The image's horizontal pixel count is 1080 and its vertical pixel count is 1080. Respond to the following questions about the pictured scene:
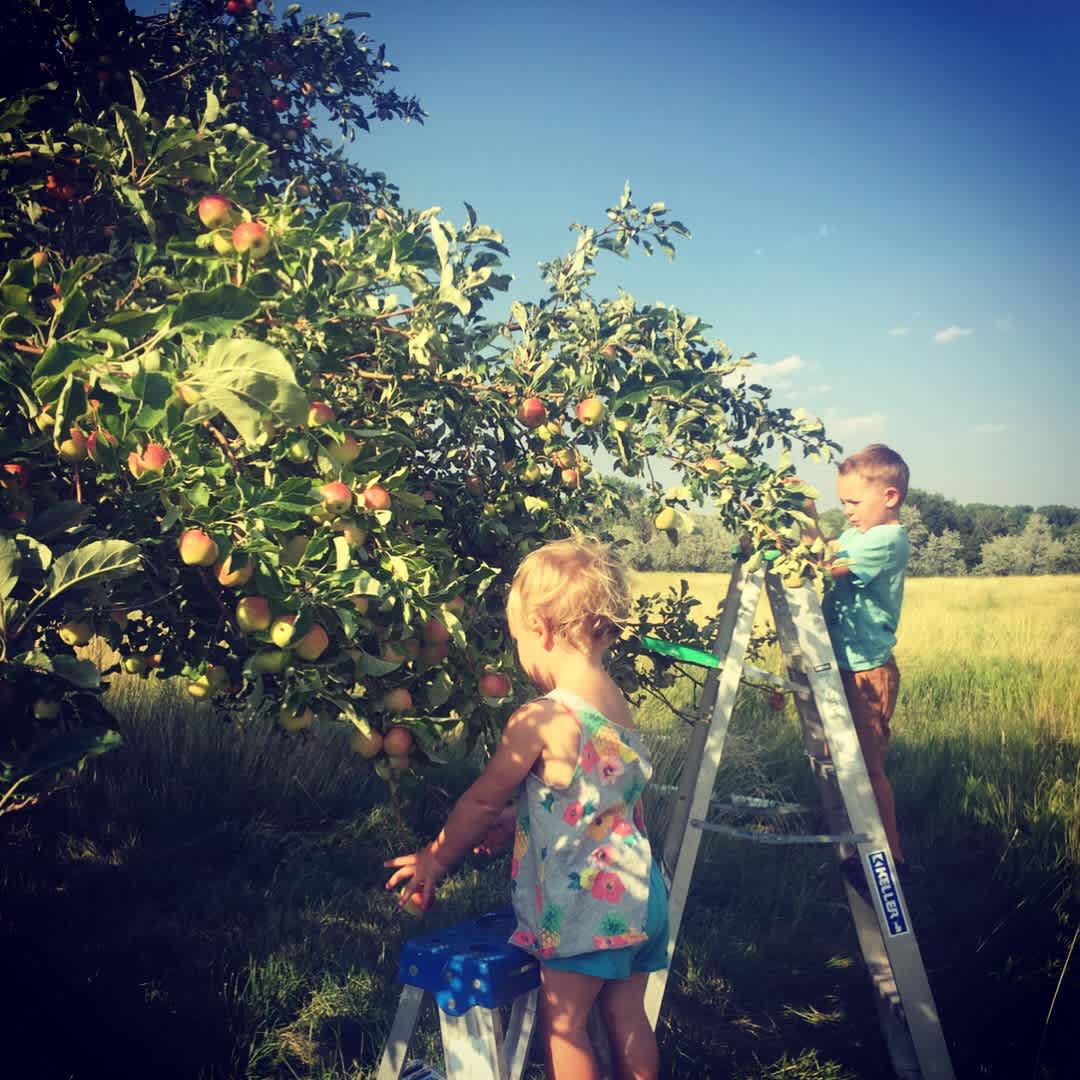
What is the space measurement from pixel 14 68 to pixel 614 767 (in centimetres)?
259

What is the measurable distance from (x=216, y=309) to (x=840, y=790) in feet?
7.02

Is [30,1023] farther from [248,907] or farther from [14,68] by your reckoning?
[14,68]

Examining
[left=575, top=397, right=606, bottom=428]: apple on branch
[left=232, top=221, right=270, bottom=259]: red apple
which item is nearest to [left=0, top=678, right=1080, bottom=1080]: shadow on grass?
[left=575, top=397, right=606, bottom=428]: apple on branch

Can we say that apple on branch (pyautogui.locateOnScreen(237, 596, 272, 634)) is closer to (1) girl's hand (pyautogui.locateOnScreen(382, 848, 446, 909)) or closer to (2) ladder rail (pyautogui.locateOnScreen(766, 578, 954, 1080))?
(1) girl's hand (pyautogui.locateOnScreen(382, 848, 446, 909))

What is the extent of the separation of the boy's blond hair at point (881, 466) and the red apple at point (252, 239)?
2.71 m

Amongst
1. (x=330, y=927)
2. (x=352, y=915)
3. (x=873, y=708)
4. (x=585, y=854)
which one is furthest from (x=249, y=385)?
(x=873, y=708)

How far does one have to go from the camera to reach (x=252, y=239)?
5.65 feet

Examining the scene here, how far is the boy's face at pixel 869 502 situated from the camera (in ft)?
11.6

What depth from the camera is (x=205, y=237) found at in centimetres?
174

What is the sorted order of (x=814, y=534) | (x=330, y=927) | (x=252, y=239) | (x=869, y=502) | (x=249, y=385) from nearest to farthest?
(x=249, y=385)
(x=252, y=239)
(x=814, y=534)
(x=330, y=927)
(x=869, y=502)

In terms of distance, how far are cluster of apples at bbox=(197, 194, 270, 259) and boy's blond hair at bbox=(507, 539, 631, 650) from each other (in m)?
0.88

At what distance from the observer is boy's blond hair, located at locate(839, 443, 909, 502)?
3623 mm

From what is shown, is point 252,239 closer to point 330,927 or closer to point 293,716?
point 293,716

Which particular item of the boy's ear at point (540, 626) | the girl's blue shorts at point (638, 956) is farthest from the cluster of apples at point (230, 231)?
the girl's blue shorts at point (638, 956)
